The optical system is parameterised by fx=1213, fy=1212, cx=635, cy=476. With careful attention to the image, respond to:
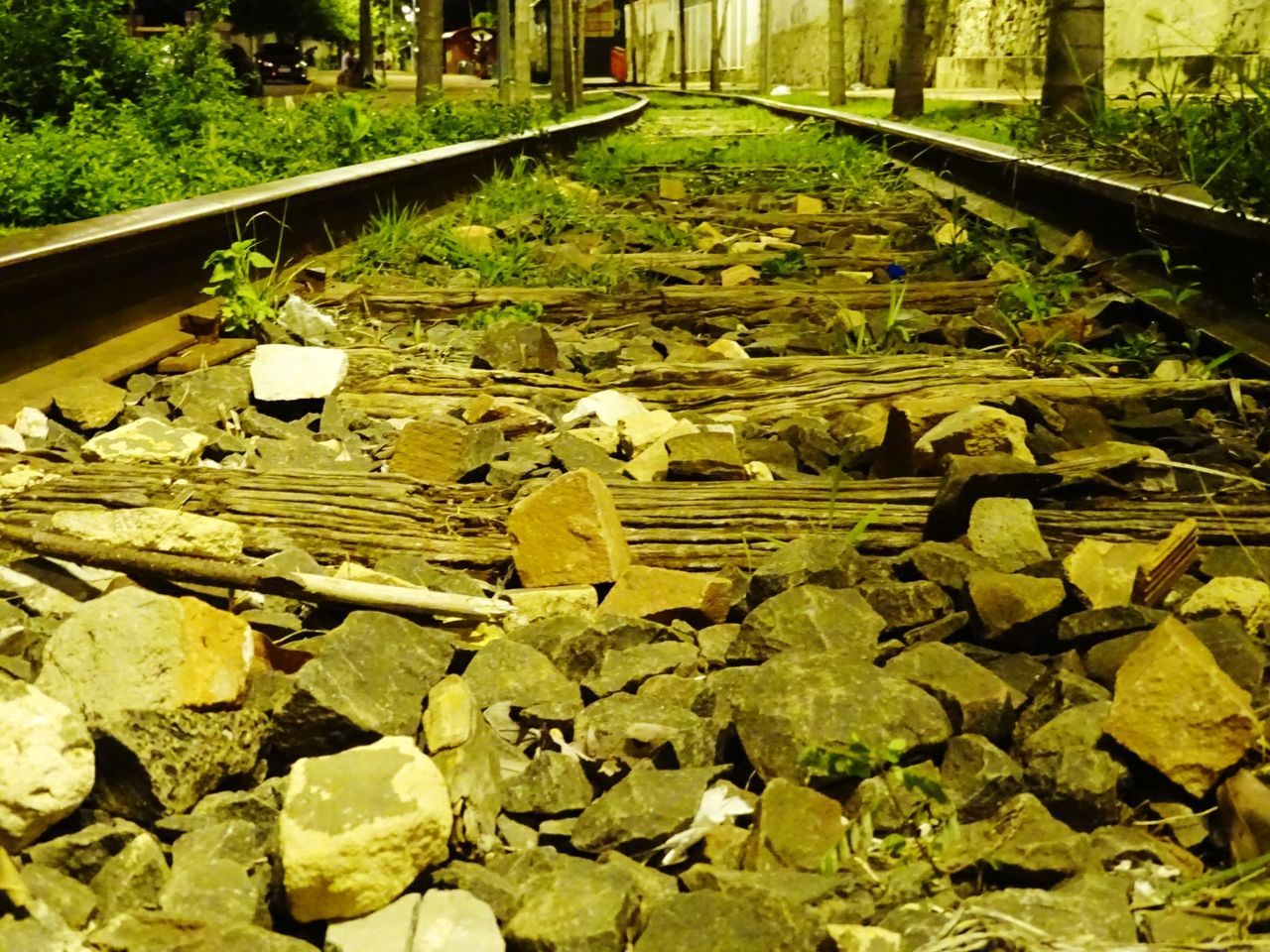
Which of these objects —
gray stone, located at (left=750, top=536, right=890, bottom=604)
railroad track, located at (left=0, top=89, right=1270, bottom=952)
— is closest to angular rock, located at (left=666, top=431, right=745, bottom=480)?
railroad track, located at (left=0, top=89, right=1270, bottom=952)

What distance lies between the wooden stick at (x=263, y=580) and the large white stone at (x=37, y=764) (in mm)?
520

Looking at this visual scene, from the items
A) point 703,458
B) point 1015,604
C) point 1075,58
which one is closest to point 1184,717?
point 1015,604

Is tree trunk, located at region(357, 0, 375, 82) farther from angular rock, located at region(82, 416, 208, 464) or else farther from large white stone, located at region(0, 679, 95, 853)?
large white stone, located at region(0, 679, 95, 853)

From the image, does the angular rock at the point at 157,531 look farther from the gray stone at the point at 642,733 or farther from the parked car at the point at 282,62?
the parked car at the point at 282,62

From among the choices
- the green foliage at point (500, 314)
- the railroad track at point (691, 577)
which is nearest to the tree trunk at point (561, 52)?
the green foliage at point (500, 314)

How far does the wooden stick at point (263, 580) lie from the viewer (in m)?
→ 1.92

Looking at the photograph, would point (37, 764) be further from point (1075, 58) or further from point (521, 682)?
point (1075, 58)

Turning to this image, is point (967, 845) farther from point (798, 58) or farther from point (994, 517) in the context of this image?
point (798, 58)

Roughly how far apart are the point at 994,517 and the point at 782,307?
2.23 metres

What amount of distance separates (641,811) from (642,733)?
189mm

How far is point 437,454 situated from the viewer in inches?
106

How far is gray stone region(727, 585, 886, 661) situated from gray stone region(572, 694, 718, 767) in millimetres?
199

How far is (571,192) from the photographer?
290 inches

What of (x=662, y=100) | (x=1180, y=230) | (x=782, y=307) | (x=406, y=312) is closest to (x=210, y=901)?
(x=406, y=312)
